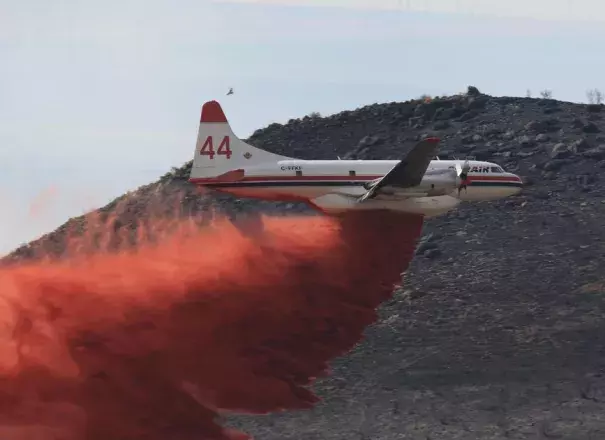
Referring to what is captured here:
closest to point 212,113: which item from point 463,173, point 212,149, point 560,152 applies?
point 212,149

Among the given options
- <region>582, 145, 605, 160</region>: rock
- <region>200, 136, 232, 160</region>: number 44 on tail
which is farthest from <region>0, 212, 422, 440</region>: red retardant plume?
<region>582, 145, 605, 160</region>: rock

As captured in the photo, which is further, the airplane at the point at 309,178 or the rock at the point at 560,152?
the rock at the point at 560,152

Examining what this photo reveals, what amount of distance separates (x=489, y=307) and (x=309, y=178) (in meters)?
12.4

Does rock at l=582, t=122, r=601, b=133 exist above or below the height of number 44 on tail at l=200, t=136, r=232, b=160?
above

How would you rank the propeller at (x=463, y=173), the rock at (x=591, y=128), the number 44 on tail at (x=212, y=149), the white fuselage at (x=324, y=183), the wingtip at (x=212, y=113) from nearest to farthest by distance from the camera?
the propeller at (x=463, y=173)
the white fuselage at (x=324, y=183)
the number 44 on tail at (x=212, y=149)
the wingtip at (x=212, y=113)
the rock at (x=591, y=128)

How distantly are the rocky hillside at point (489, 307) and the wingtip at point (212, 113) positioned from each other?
13.6m

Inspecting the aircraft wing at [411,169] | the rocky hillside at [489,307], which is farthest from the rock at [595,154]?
the aircraft wing at [411,169]

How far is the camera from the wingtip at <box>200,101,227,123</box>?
53.1 metres

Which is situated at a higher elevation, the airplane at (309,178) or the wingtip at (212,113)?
the wingtip at (212,113)

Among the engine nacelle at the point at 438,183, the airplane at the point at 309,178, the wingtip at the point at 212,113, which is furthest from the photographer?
the wingtip at the point at 212,113

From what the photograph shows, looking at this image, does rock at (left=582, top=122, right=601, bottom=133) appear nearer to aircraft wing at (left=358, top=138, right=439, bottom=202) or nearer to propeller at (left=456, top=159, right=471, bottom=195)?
propeller at (left=456, top=159, right=471, bottom=195)

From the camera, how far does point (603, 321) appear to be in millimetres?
47281

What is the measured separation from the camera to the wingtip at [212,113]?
53094 mm

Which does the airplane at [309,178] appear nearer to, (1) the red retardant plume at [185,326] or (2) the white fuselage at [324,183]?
(2) the white fuselage at [324,183]
